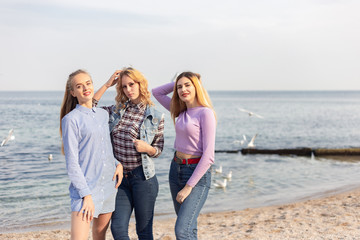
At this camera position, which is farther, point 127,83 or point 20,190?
point 20,190

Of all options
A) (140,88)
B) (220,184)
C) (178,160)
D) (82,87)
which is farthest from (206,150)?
(220,184)

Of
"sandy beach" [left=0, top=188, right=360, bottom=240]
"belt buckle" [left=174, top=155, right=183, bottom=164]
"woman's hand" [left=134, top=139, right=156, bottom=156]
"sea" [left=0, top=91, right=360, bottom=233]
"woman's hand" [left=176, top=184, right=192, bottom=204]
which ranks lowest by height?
"sea" [left=0, top=91, right=360, bottom=233]

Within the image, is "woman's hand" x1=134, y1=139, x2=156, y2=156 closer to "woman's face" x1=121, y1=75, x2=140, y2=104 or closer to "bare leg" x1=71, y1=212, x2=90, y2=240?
"woman's face" x1=121, y1=75, x2=140, y2=104

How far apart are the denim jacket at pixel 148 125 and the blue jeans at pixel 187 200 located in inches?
9.5

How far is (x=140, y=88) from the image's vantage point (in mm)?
3520

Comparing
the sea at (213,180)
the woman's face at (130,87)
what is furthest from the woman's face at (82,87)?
the sea at (213,180)

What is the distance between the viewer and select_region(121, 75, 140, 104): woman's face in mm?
3443

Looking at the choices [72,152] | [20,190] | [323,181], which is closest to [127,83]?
[72,152]

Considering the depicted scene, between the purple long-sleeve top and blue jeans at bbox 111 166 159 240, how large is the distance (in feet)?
1.33

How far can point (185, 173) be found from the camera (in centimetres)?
345

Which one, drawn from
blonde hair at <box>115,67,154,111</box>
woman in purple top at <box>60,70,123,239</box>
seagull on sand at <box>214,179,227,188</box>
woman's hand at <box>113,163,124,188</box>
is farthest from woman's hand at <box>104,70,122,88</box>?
seagull on sand at <box>214,179,227,188</box>

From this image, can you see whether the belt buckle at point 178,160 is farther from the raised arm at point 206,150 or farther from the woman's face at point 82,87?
the woman's face at point 82,87

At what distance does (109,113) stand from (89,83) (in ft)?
1.94

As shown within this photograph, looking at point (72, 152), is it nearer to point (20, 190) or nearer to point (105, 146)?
point (105, 146)
